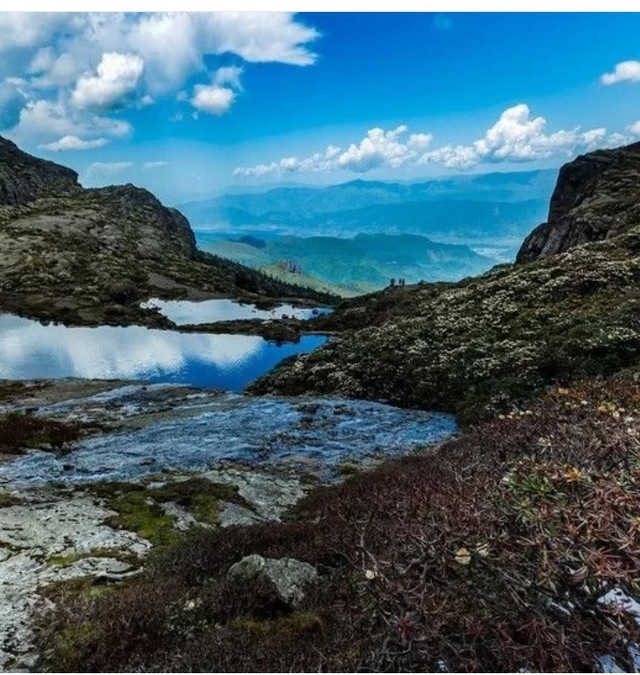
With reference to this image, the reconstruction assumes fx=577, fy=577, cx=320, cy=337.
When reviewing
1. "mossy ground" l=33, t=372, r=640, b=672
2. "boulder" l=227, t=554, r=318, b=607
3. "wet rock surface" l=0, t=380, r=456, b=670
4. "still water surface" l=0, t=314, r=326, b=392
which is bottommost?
"still water surface" l=0, t=314, r=326, b=392

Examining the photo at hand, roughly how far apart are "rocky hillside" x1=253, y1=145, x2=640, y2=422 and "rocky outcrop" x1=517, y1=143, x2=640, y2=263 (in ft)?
59.3

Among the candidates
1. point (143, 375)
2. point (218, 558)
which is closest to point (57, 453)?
point (218, 558)

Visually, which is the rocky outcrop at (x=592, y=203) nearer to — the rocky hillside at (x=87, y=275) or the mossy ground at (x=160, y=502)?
the mossy ground at (x=160, y=502)

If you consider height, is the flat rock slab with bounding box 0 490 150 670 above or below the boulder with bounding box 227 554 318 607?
below

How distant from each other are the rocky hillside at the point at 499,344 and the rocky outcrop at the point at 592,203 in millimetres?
18075

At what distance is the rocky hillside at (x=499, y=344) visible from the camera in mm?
29828

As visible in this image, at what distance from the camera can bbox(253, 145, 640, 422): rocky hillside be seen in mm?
29828

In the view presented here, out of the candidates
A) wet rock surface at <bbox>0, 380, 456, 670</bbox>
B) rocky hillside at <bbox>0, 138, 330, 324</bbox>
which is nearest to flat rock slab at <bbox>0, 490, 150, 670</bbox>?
wet rock surface at <bbox>0, 380, 456, 670</bbox>

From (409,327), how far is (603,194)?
177ft

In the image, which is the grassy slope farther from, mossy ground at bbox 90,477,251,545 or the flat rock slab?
the flat rock slab

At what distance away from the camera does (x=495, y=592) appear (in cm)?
597

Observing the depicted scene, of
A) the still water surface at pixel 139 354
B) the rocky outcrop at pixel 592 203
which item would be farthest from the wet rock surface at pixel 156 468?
the rocky outcrop at pixel 592 203

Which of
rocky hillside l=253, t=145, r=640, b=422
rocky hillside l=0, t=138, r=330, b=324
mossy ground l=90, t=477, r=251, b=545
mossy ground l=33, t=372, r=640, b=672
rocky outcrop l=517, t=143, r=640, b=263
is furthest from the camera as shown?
rocky hillside l=0, t=138, r=330, b=324

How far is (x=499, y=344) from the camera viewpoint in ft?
120
